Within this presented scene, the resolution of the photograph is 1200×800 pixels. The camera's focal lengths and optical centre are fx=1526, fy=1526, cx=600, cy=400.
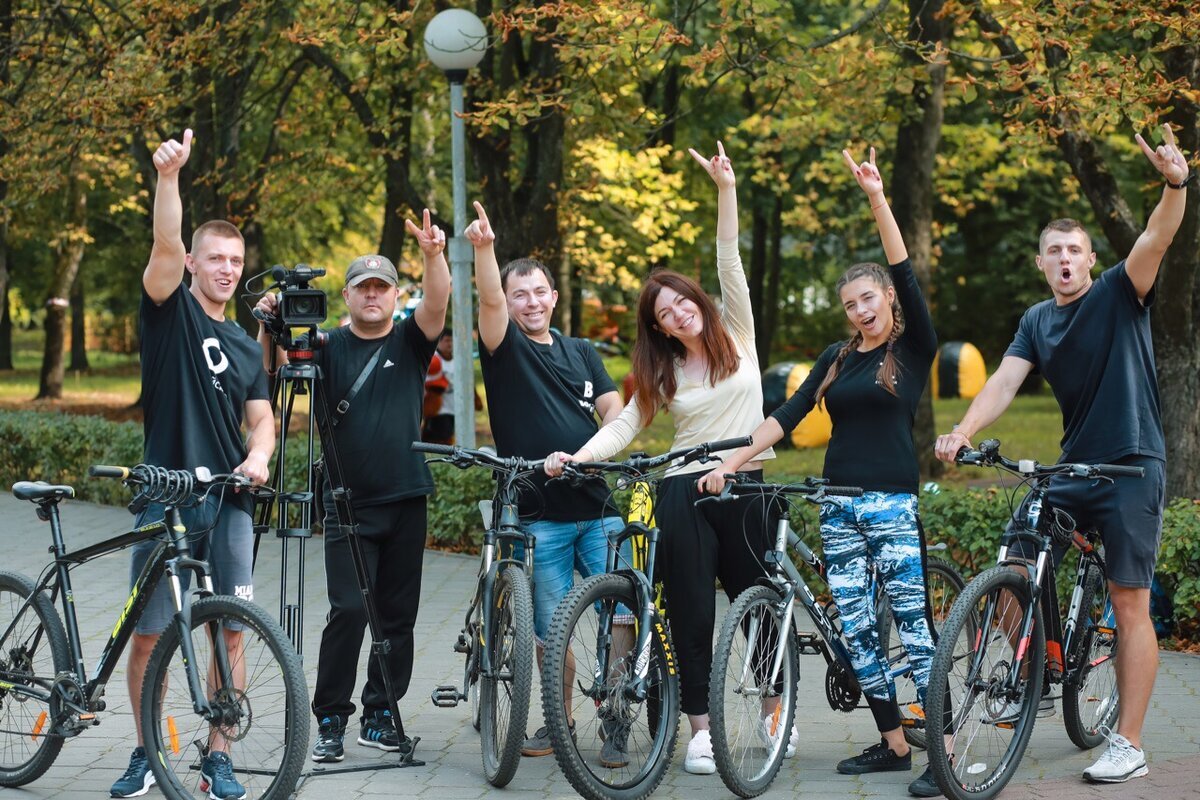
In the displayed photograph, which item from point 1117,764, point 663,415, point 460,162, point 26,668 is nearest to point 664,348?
point 1117,764

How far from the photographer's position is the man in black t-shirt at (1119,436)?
17.7 feet

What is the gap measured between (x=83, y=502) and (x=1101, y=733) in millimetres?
10503

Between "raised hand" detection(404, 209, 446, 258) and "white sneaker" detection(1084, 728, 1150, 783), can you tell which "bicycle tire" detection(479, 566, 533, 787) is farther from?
"white sneaker" detection(1084, 728, 1150, 783)

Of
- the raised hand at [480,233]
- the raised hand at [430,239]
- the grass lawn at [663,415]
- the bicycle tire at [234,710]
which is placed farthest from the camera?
the grass lawn at [663,415]

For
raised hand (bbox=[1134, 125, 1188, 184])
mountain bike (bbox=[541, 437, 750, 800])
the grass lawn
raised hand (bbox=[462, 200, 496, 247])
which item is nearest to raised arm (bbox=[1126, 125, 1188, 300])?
raised hand (bbox=[1134, 125, 1188, 184])

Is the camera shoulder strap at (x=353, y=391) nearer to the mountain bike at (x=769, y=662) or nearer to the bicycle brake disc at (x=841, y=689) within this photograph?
the mountain bike at (x=769, y=662)

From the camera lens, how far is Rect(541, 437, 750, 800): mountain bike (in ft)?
17.1

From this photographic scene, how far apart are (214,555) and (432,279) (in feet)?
4.16

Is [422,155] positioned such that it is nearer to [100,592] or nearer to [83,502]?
[83,502]

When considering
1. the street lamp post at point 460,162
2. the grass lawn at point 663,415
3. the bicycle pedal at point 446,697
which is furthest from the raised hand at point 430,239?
the grass lawn at point 663,415

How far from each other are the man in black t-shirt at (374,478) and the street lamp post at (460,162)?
525cm

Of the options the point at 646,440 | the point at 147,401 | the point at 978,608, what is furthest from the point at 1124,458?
the point at 646,440

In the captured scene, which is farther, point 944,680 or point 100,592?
point 100,592

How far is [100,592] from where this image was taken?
30.8ft
